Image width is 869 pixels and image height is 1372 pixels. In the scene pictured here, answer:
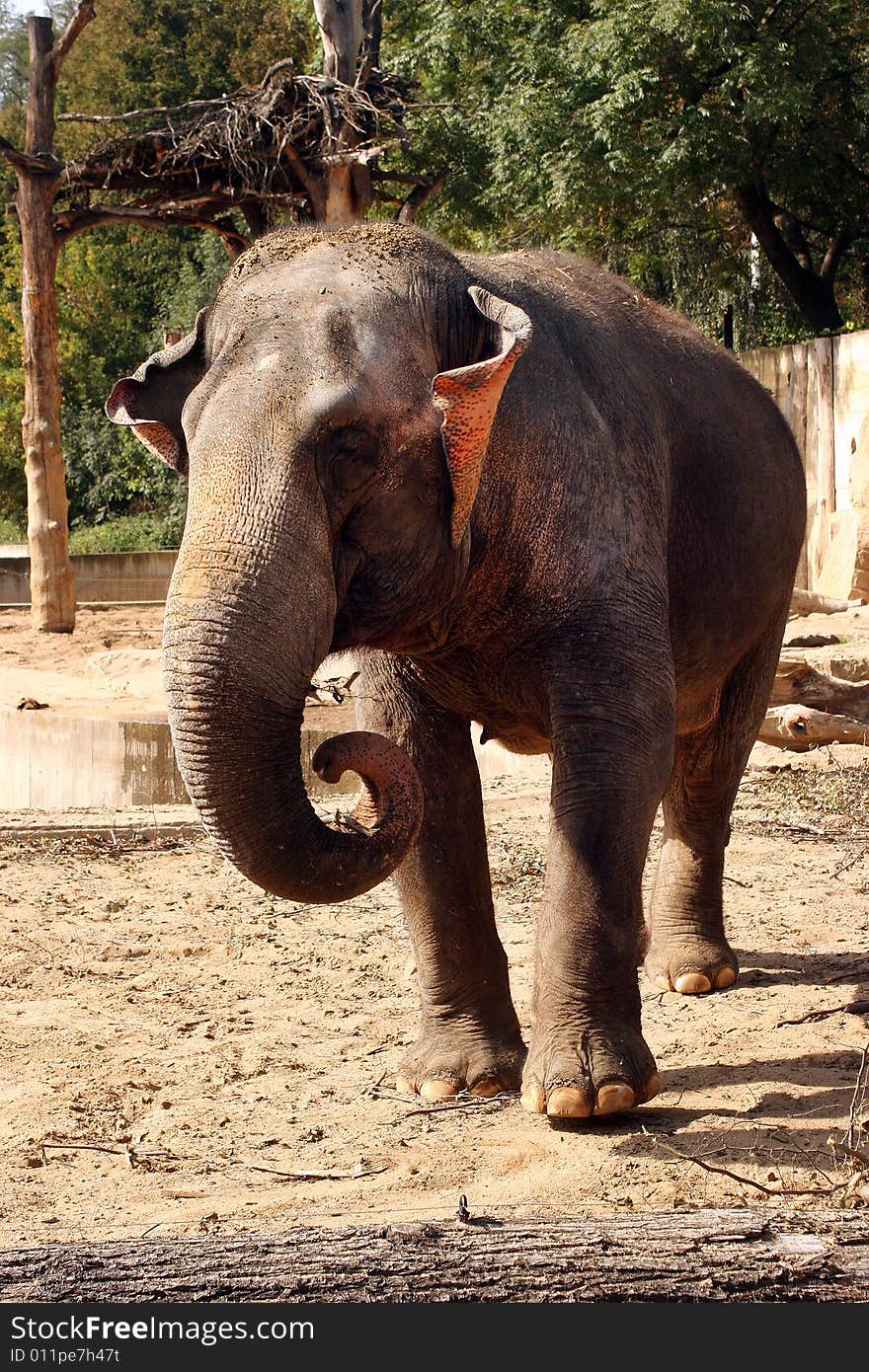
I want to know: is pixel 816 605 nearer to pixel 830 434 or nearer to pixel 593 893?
pixel 830 434

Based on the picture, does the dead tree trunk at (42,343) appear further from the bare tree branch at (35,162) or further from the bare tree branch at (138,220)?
the bare tree branch at (138,220)

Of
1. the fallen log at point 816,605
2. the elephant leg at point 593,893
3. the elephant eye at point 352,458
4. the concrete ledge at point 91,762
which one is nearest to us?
the elephant eye at point 352,458

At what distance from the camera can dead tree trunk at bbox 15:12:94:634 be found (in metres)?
18.0

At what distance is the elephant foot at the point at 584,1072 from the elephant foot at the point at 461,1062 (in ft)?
1.87

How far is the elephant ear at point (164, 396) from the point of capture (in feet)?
14.7

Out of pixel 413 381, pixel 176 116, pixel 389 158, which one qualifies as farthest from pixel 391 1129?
pixel 176 116

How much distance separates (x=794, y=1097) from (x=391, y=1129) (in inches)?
45.3

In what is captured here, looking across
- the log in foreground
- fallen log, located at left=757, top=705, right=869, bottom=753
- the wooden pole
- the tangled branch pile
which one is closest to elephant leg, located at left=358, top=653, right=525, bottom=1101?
the log in foreground

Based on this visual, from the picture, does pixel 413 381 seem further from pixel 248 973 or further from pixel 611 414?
pixel 248 973

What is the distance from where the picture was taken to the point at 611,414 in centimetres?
477

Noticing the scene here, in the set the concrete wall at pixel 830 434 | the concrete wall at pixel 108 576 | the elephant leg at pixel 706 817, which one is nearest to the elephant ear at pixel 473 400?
the elephant leg at pixel 706 817

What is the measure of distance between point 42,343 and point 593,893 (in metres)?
15.5

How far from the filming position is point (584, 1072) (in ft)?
14.3

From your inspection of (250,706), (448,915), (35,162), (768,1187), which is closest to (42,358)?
(35,162)
